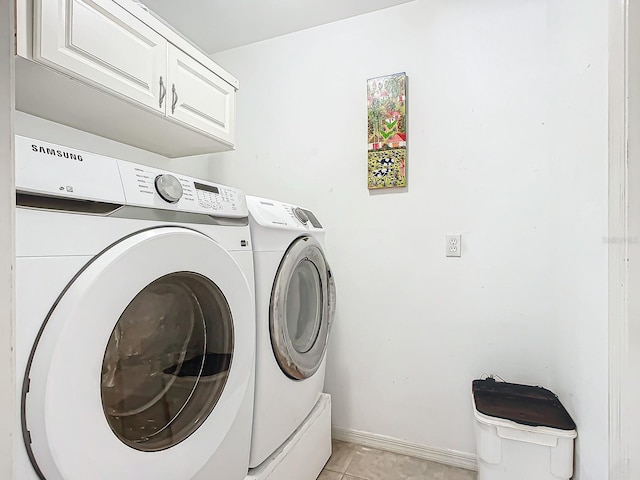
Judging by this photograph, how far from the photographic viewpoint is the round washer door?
2.00 ft

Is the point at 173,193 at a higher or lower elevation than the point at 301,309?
higher

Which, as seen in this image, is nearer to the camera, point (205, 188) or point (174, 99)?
point (205, 188)

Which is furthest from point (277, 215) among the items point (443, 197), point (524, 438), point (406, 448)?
point (406, 448)

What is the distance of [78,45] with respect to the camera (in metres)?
1.14

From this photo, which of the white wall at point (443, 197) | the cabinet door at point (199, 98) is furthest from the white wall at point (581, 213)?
the cabinet door at point (199, 98)

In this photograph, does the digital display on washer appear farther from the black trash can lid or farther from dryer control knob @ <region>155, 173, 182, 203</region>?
the black trash can lid

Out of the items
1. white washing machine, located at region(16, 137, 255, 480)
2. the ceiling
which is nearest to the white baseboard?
white washing machine, located at region(16, 137, 255, 480)

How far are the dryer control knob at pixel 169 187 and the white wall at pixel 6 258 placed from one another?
465 mm

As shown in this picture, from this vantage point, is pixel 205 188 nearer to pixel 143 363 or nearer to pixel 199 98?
pixel 143 363

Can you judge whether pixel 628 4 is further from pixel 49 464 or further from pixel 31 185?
pixel 49 464

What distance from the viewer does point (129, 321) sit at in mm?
819

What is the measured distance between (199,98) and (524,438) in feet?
6.33

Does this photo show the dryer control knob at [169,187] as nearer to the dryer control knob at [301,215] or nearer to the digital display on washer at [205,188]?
the digital display on washer at [205,188]

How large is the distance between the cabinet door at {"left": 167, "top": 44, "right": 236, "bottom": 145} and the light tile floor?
1.69 metres
